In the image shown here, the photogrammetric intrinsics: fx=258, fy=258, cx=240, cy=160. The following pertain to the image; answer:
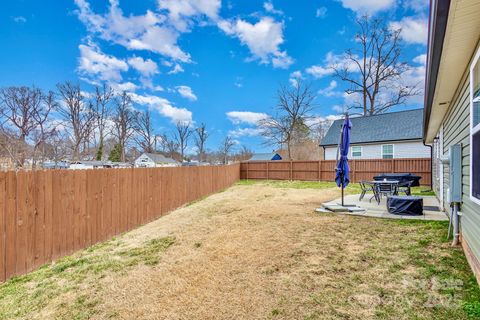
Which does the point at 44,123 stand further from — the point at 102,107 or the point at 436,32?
the point at 436,32

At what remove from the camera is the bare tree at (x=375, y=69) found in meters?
21.5

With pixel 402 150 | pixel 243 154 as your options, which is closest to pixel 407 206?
pixel 402 150

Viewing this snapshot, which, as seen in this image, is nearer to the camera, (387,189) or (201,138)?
(387,189)

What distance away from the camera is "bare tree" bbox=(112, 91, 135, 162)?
104ft

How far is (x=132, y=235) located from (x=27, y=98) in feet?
69.8

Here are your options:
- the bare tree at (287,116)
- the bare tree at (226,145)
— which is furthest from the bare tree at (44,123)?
the bare tree at (226,145)

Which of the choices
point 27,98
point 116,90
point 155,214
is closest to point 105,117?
point 116,90

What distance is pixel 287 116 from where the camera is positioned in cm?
2552

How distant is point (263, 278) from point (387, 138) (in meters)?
16.5

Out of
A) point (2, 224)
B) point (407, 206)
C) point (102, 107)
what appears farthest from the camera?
point (102, 107)

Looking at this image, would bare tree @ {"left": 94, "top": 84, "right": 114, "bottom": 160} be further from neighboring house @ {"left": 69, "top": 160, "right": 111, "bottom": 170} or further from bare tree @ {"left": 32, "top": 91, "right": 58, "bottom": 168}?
bare tree @ {"left": 32, "top": 91, "right": 58, "bottom": 168}

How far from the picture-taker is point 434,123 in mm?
7293

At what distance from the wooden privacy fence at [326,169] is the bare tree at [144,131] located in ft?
71.1

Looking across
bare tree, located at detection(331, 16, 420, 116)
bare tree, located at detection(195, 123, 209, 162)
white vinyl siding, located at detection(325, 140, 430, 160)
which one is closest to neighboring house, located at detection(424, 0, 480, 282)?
white vinyl siding, located at detection(325, 140, 430, 160)
